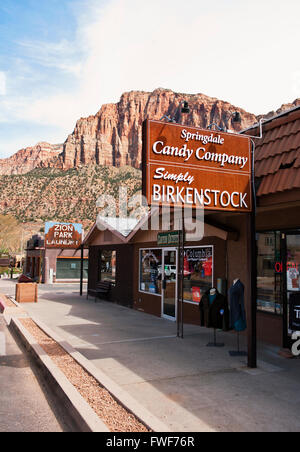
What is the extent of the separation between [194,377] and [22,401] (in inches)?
106

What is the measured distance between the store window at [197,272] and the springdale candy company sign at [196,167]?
410cm

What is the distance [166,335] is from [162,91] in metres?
175

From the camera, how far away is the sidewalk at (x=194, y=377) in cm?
441

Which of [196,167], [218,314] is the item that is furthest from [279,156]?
[218,314]

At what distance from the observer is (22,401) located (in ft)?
17.4

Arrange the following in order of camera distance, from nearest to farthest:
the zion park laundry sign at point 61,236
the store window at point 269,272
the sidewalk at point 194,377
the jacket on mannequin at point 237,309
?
the sidewalk at point 194,377 → the jacket on mannequin at point 237,309 → the store window at point 269,272 → the zion park laundry sign at point 61,236

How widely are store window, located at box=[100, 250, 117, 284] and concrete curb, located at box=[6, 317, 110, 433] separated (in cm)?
951

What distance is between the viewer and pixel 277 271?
26.3ft

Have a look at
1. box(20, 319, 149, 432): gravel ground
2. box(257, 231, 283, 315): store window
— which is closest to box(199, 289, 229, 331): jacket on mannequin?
box(257, 231, 283, 315): store window

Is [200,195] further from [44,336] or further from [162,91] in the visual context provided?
[162,91]

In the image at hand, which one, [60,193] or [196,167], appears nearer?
[196,167]

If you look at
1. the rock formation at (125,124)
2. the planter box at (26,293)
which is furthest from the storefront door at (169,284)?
the rock formation at (125,124)

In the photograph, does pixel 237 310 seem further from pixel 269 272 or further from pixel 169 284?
pixel 169 284

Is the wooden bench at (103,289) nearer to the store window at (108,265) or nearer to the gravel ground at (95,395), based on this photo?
the store window at (108,265)
